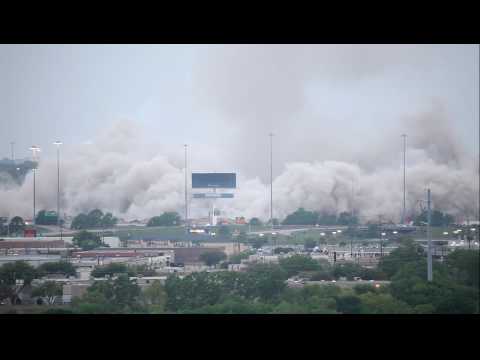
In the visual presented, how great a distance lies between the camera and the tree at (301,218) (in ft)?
44.7

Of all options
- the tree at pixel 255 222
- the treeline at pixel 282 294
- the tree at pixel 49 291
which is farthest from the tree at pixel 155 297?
the tree at pixel 255 222

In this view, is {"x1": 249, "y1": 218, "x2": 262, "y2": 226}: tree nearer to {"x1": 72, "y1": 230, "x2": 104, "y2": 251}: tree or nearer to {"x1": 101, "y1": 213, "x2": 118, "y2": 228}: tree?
{"x1": 101, "y1": 213, "x2": 118, "y2": 228}: tree

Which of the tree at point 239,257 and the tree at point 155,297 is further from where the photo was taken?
the tree at point 239,257

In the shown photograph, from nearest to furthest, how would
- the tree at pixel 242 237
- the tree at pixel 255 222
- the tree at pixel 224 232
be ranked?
the tree at pixel 242 237 → the tree at pixel 224 232 → the tree at pixel 255 222

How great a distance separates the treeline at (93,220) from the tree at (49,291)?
2.92 metres

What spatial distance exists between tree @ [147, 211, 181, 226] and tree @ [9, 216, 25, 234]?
3.10m

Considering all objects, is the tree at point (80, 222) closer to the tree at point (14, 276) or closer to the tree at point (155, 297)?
the tree at point (14, 276)

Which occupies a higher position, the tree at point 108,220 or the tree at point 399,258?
the tree at point 108,220

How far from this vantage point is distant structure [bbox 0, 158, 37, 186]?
10086mm
